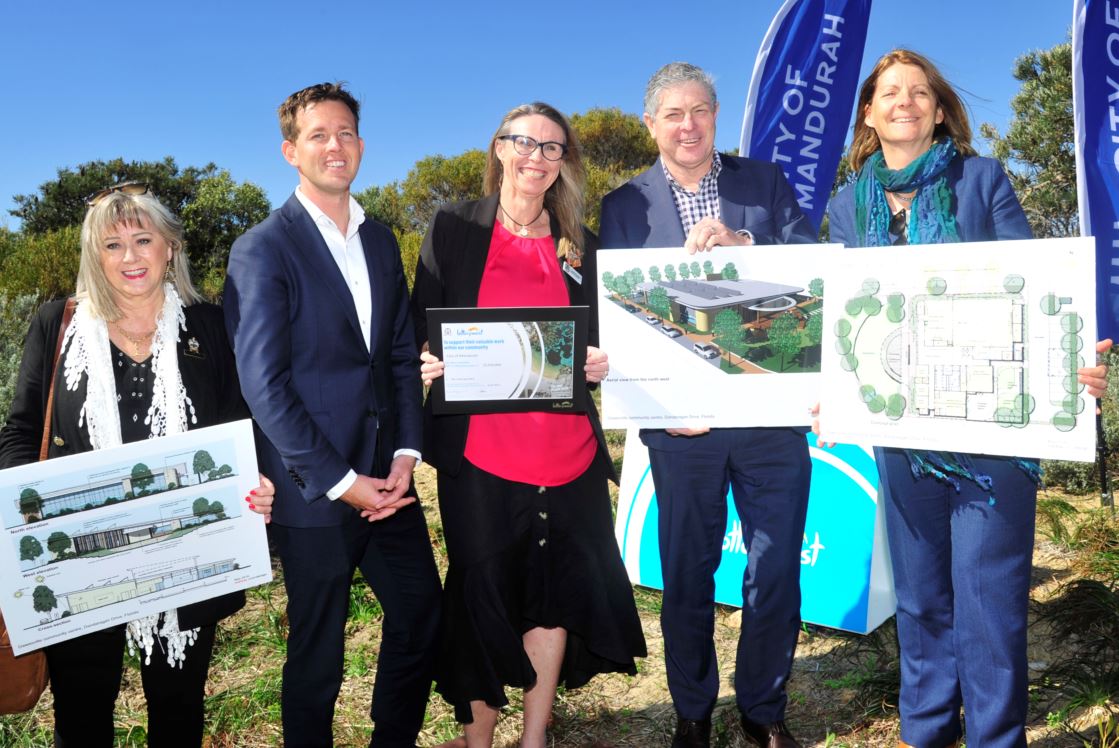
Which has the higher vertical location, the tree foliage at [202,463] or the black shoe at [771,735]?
the tree foliage at [202,463]

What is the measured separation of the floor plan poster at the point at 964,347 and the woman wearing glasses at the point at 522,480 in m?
0.92

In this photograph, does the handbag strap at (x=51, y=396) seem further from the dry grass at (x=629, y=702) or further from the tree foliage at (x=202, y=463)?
the dry grass at (x=629, y=702)

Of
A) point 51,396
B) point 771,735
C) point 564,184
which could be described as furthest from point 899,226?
point 51,396

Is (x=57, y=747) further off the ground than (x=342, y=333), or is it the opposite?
(x=342, y=333)

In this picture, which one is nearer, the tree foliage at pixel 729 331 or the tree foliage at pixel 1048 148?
the tree foliage at pixel 729 331

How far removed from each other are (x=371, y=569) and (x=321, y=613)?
0.31 metres

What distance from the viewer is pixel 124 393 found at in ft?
8.66

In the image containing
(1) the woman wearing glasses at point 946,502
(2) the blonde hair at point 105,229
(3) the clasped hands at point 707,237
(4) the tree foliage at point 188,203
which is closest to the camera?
(2) the blonde hair at point 105,229

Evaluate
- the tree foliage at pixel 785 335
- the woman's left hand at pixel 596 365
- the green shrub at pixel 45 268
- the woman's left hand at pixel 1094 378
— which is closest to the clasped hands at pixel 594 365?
the woman's left hand at pixel 596 365

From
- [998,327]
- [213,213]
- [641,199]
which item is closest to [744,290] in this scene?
[641,199]

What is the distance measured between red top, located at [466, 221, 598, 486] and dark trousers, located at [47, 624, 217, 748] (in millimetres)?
1174

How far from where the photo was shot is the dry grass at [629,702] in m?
3.59

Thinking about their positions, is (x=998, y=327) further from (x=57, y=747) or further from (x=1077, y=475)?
(x=1077, y=475)

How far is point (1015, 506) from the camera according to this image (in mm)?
2719
